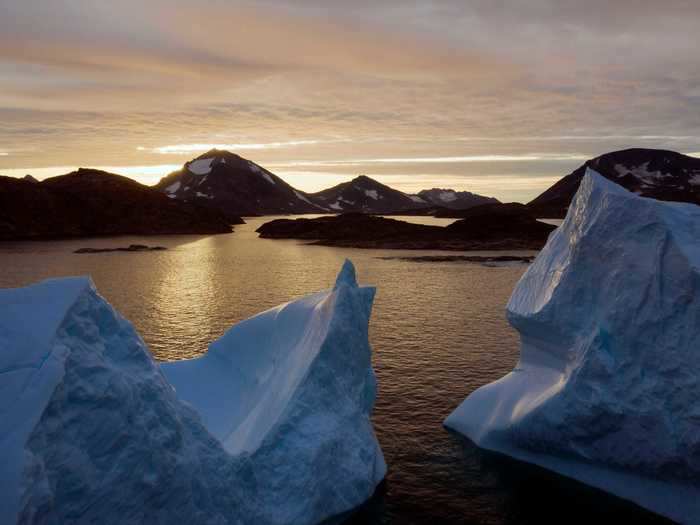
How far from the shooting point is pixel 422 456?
16.1m

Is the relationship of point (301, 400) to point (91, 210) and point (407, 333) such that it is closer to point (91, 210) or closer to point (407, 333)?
point (407, 333)

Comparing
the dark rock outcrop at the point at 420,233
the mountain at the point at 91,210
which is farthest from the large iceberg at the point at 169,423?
the mountain at the point at 91,210

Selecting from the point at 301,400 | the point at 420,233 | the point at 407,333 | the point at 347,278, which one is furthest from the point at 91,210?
the point at 301,400

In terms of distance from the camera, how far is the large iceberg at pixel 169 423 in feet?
25.2

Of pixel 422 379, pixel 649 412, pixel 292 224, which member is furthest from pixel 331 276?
pixel 292 224

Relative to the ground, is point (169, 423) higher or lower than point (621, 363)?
higher

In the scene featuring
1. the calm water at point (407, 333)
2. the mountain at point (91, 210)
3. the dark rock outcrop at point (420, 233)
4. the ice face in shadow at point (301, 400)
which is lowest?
the calm water at point (407, 333)

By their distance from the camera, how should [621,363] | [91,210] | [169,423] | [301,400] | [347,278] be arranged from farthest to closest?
1. [91,210]
2. [347,278]
3. [621,363]
4. [301,400]
5. [169,423]

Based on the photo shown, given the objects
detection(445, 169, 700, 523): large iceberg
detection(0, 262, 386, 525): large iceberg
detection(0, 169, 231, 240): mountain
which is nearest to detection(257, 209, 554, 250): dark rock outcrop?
detection(0, 169, 231, 240): mountain

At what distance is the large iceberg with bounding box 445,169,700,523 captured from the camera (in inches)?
529

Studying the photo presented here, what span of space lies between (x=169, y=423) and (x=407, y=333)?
22373mm

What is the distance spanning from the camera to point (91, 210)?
123m

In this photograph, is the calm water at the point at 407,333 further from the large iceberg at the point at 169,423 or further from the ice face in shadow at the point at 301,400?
the large iceberg at the point at 169,423

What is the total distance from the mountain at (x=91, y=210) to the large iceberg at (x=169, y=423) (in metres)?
104
